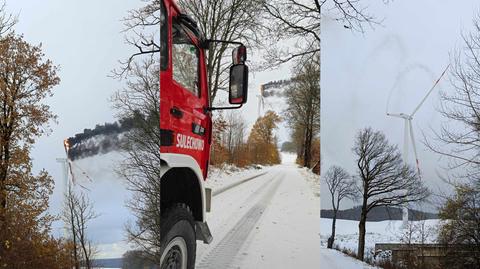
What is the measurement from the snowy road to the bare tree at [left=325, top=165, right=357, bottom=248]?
14 centimetres

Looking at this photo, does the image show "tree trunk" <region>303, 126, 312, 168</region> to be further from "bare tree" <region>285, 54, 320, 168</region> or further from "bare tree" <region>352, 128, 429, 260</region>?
"bare tree" <region>352, 128, 429, 260</region>

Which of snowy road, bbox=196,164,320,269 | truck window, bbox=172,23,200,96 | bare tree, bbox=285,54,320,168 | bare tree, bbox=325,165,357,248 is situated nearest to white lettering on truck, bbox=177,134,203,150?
truck window, bbox=172,23,200,96

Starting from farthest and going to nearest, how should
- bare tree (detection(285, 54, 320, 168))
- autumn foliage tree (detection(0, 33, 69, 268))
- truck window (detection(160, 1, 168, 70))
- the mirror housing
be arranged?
bare tree (detection(285, 54, 320, 168)) < the mirror housing < truck window (detection(160, 1, 168, 70)) < autumn foliage tree (detection(0, 33, 69, 268))

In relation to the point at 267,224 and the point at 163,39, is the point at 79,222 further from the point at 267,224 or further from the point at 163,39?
the point at 267,224

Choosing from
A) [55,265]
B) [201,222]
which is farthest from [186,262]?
[55,265]

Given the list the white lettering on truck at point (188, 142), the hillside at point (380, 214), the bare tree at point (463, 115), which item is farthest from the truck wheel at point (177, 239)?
the bare tree at point (463, 115)

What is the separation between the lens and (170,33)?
230cm

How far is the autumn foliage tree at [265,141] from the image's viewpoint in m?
2.77

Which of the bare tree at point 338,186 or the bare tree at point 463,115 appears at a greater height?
the bare tree at point 463,115

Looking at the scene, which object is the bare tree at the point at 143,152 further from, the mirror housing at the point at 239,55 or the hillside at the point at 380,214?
the hillside at the point at 380,214

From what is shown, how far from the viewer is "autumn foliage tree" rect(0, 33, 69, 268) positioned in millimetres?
1550

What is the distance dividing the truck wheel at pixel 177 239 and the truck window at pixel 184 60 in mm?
673

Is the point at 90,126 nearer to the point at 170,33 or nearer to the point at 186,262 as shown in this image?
the point at 170,33

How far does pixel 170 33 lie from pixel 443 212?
190 centimetres
